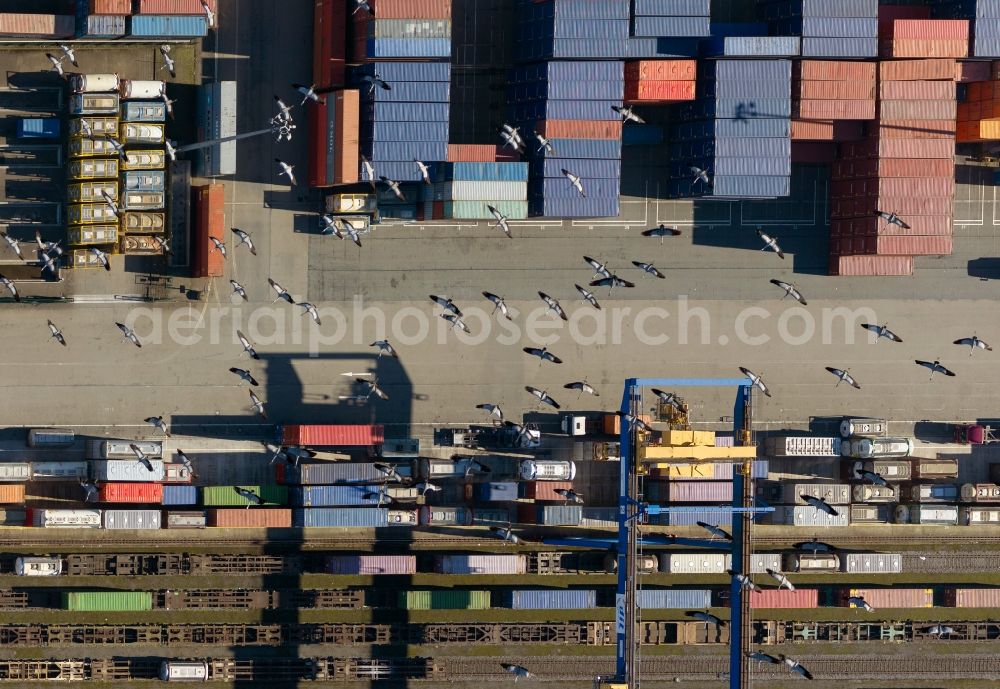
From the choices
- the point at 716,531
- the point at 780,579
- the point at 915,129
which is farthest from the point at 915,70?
the point at 780,579

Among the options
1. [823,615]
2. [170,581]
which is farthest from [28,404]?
[823,615]

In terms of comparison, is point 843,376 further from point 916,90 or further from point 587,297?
point 916,90

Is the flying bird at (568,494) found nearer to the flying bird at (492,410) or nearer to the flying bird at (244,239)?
the flying bird at (492,410)

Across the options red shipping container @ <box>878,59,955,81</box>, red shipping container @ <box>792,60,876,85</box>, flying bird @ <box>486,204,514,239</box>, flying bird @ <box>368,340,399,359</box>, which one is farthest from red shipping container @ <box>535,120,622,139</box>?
red shipping container @ <box>878,59,955,81</box>

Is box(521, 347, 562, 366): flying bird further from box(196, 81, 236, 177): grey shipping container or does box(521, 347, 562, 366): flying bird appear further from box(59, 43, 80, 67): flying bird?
box(59, 43, 80, 67): flying bird

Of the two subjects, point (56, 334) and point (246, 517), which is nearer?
point (56, 334)

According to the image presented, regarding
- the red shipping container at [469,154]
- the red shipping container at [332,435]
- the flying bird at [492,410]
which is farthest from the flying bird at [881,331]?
the red shipping container at [332,435]
